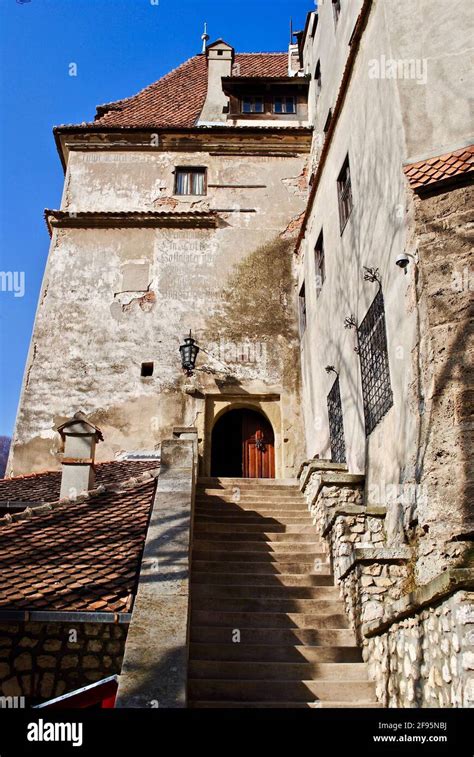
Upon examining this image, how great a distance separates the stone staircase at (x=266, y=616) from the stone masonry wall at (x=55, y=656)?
0.93 metres

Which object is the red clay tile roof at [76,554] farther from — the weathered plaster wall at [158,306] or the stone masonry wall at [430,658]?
the weathered plaster wall at [158,306]

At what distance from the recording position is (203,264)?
16.5 meters

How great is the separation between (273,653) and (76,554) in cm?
268

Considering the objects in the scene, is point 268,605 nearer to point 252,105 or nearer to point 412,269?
point 412,269

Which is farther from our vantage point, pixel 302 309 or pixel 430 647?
pixel 302 309

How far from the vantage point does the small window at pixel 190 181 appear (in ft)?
56.7

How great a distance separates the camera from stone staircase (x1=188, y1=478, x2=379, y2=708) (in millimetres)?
6023

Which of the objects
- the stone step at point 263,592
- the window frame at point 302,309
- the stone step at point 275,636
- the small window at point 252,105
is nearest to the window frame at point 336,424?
the stone step at point 263,592

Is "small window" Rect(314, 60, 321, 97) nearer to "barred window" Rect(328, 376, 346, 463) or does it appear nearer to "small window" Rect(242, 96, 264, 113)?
"small window" Rect(242, 96, 264, 113)

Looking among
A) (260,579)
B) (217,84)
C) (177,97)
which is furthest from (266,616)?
(177,97)

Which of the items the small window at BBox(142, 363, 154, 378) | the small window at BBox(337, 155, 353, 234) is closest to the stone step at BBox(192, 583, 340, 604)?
the small window at BBox(337, 155, 353, 234)

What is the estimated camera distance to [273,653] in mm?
6598

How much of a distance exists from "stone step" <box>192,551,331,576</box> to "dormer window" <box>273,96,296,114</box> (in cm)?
1362
